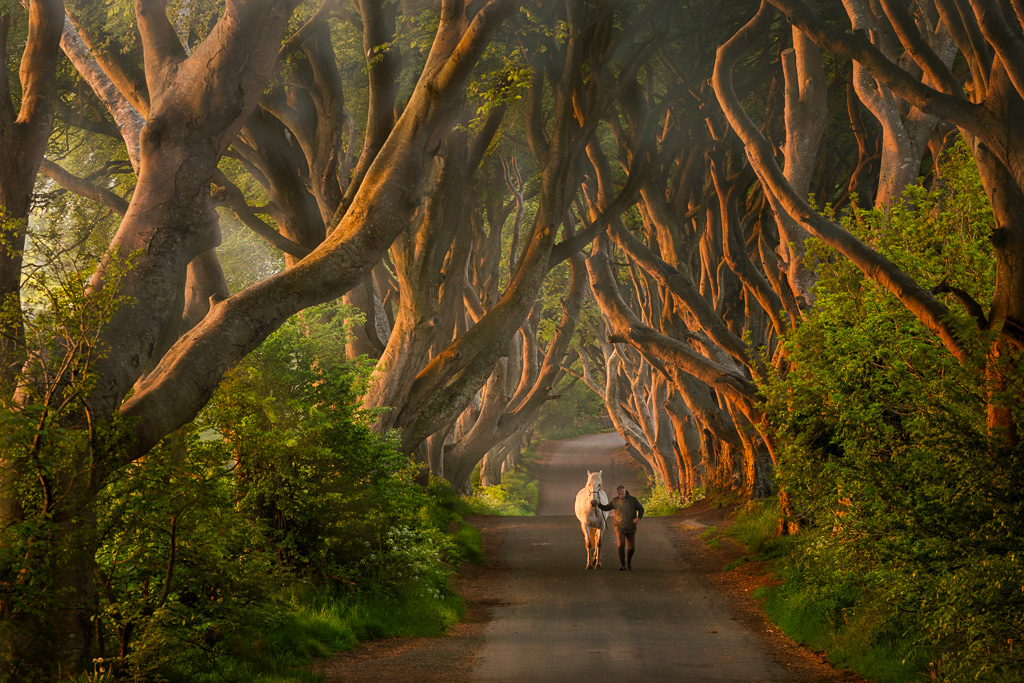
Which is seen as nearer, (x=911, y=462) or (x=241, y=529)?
(x=241, y=529)

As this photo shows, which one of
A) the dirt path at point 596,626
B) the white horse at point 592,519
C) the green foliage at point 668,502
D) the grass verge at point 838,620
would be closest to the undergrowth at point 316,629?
the dirt path at point 596,626

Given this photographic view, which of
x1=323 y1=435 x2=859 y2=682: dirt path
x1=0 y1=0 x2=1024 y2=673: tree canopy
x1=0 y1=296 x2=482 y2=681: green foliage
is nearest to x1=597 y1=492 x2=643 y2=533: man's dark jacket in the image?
x1=323 y1=435 x2=859 y2=682: dirt path

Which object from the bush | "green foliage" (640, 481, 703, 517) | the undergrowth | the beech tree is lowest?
"green foliage" (640, 481, 703, 517)

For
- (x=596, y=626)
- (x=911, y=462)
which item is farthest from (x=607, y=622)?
(x=911, y=462)

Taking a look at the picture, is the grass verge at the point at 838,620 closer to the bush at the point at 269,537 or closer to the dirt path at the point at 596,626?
the dirt path at the point at 596,626

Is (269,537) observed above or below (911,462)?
below

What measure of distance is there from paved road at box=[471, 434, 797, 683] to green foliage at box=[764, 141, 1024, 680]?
118cm

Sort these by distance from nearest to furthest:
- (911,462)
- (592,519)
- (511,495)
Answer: (911,462) → (592,519) → (511,495)

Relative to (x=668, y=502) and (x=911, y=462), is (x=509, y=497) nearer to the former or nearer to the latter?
(x=668, y=502)

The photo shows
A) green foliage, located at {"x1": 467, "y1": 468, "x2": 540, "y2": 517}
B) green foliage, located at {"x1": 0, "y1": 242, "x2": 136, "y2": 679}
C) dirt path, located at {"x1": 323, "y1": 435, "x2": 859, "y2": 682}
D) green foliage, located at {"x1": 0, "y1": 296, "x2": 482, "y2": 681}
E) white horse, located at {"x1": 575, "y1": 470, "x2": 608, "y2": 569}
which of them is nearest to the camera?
green foliage, located at {"x1": 0, "y1": 242, "x2": 136, "y2": 679}

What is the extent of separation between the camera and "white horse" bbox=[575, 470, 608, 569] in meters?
15.9

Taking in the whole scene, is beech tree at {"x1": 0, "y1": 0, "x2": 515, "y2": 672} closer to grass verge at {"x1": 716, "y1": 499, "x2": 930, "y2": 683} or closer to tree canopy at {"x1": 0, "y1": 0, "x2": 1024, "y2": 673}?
tree canopy at {"x1": 0, "y1": 0, "x2": 1024, "y2": 673}

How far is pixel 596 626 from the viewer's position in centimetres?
1149

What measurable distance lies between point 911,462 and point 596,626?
522 centimetres
